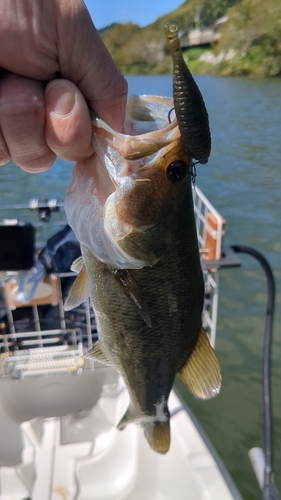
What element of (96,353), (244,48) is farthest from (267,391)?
(244,48)

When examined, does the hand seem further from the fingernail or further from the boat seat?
the boat seat

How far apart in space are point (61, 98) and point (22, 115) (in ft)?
0.32

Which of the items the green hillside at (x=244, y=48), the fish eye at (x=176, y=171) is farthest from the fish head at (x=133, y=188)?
the green hillside at (x=244, y=48)

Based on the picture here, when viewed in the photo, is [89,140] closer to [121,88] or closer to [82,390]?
[121,88]

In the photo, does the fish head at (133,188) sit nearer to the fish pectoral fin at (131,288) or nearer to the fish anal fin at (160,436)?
the fish pectoral fin at (131,288)

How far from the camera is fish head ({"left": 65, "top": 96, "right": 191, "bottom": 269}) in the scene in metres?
0.90

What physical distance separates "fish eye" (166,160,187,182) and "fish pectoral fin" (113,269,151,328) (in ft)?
0.95

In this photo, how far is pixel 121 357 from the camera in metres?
1.36

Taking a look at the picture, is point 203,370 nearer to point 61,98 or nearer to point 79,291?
point 79,291

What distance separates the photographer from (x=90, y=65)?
2.82 feet

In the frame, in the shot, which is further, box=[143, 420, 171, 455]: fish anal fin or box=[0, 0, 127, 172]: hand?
box=[143, 420, 171, 455]: fish anal fin

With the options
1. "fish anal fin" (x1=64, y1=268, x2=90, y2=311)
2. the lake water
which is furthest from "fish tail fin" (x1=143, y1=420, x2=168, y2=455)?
the lake water

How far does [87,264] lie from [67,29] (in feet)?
2.00

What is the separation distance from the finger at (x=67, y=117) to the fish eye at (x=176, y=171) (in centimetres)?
19
